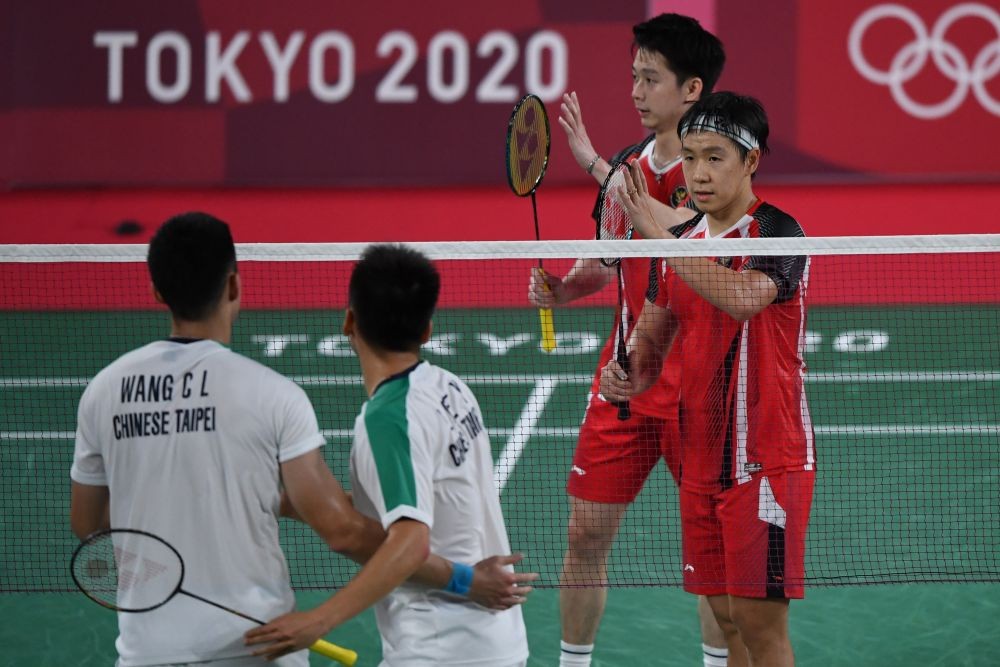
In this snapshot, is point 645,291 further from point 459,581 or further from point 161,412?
point 161,412

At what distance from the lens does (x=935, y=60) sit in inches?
487

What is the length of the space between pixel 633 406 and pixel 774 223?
0.89m

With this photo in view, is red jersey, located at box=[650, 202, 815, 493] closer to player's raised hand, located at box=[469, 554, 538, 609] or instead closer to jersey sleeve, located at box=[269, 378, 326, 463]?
player's raised hand, located at box=[469, 554, 538, 609]

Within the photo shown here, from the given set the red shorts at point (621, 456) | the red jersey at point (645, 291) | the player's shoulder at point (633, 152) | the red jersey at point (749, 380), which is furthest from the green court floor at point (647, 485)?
the player's shoulder at point (633, 152)

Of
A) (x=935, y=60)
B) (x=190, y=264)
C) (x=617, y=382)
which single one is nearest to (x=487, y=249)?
(x=617, y=382)

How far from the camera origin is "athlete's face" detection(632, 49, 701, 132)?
4.76 m

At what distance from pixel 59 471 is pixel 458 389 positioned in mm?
4710

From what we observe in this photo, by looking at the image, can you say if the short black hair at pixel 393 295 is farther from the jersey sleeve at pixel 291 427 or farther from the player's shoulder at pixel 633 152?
the player's shoulder at pixel 633 152

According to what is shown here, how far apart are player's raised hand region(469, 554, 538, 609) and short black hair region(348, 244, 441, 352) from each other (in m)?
0.51

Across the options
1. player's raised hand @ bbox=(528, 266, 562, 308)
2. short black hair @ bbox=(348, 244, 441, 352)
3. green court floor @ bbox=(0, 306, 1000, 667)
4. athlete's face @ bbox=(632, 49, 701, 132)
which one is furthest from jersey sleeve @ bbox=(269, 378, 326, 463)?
athlete's face @ bbox=(632, 49, 701, 132)

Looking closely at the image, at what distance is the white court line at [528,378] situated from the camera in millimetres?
9055

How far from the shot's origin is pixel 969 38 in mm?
12305

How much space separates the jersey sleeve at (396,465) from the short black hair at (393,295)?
172 millimetres

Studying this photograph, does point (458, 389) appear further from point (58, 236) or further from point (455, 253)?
point (58, 236)
